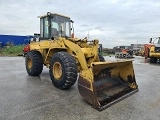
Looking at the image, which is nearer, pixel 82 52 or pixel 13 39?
pixel 82 52

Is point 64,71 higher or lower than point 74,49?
lower

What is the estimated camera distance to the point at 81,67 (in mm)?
6066

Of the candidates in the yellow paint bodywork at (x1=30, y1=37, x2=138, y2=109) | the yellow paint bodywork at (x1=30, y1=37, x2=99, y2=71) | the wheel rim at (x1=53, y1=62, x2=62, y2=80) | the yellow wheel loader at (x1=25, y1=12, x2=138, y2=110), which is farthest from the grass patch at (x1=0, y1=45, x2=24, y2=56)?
the wheel rim at (x1=53, y1=62, x2=62, y2=80)

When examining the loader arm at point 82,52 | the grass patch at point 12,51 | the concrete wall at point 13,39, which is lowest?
the grass patch at point 12,51

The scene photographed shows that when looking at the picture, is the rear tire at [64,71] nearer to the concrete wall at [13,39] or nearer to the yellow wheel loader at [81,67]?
the yellow wheel loader at [81,67]

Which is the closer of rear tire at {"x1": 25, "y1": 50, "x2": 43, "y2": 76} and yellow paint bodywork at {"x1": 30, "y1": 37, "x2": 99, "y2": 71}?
yellow paint bodywork at {"x1": 30, "y1": 37, "x2": 99, "y2": 71}

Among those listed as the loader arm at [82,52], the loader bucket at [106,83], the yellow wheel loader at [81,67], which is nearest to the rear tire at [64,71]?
the yellow wheel loader at [81,67]

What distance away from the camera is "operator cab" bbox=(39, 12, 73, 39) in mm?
7438

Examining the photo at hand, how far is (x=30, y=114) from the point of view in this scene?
3.95 m

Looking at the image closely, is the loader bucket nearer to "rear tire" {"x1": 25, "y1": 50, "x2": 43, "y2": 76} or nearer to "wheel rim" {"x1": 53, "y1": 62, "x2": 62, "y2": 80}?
"wheel rim" {"x1": 53, "y1": 62, "x2": 62, "y2": 80}

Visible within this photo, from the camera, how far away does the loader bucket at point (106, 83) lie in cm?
442

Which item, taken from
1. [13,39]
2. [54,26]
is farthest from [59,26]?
[13,39]

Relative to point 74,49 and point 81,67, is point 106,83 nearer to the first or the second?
point 81,67

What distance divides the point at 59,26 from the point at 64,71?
100 inches
